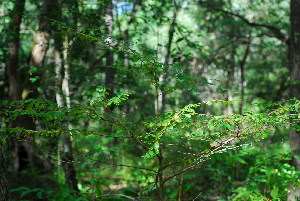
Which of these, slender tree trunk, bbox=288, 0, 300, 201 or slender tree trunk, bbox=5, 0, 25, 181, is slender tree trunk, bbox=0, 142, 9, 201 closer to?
slender tree trunk, bbox=5, 0, 25, 181

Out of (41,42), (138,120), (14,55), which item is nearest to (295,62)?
(138,120)

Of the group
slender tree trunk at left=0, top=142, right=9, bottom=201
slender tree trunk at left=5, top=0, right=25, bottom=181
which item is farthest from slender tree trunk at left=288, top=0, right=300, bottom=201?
slender tree trunk at left=5, top=0, right=25, bottom=181

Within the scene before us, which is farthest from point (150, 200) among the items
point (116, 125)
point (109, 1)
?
point (109, 1)

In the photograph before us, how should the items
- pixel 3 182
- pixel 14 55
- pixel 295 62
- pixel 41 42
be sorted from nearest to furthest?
1. pixel 3 182
2. pixel 295 62
3. pixel 41 42
4. pixel 14 55

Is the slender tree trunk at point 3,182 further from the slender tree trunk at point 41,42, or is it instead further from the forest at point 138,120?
the slender tree trunk at point 41,42

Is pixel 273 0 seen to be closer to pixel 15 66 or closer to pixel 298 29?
pixel 298 29

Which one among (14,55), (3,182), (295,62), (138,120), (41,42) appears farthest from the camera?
(14,55)

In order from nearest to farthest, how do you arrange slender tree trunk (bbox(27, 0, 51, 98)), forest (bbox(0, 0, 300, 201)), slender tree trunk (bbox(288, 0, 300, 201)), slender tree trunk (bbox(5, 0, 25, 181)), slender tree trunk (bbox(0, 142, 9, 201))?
forest (bbox(0, 0, 300, 201)), slender tree trunk (bbox(0, 142, 9, 201)), slender tree trunk (bbox(288, 0, 300, 201)), slender tree trunk (bbox(27, 0, 51, 98)), slender tree trunk (bbox(5, 0, 25, 181))

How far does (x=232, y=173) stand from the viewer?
21.0 ft

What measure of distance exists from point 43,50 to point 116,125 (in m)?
3.99

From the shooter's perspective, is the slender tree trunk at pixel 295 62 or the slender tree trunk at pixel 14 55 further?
the slender tree trunk at pixel 14 55

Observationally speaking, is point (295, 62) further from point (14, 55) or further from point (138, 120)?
point (14, 55)

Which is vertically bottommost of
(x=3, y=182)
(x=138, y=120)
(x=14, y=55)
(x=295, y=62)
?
(x=3, y=182)

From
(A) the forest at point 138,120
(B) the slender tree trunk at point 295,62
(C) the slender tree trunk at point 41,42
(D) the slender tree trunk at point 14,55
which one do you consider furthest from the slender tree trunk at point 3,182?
(B) the slender tree trunk at point 295,62
